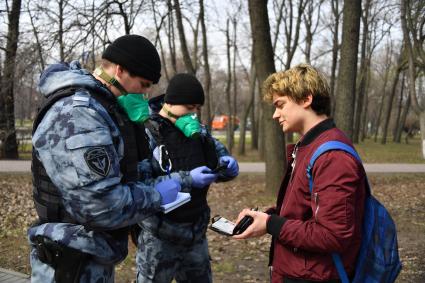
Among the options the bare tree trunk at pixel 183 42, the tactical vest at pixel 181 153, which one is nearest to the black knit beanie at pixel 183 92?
the tactical vest at pixel 181 153

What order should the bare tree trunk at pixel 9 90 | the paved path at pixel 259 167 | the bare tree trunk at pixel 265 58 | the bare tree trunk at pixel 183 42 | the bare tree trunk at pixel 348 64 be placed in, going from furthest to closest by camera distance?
the paved path at pixel 259 167 → the bare tree trunk at pixel 183 42 → the bare tree trunk at pixel 9 90 → the bare tree trunk at pixel 265 58 → the bare tree trunk at pixel 348 64

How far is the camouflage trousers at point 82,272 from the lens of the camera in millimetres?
2051

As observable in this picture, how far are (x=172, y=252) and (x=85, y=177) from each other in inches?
52.2

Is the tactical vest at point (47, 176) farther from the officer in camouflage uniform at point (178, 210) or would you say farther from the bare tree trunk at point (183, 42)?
the bare tree trunk at point (183, 42)

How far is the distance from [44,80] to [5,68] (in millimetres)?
9487

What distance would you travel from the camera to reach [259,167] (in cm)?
1423

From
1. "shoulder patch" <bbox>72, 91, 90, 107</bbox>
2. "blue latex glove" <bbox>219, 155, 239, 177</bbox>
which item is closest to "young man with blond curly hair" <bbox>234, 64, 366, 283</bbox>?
"blue latex glove" <bbox>219, 155, 239, 177</bbox>

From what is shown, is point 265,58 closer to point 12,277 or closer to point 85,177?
point 12,277

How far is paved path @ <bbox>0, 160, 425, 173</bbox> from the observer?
13336 mm

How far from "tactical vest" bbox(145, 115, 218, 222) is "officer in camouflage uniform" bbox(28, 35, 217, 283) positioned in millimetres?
680

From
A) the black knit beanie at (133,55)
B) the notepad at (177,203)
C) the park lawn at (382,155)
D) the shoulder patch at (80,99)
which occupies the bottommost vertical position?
the park lawn at (382,155)

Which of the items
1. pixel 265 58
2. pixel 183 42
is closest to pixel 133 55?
pixel 265 58

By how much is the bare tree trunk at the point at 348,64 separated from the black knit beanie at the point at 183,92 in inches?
178

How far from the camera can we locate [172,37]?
17125 mm
